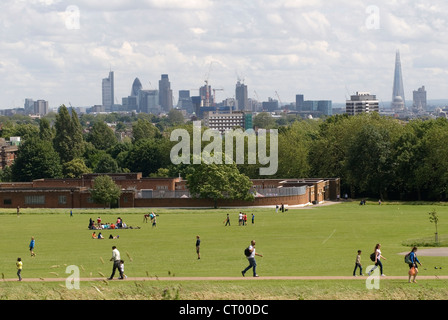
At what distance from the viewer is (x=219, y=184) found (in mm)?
110312

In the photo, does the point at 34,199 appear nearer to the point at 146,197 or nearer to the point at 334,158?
the point at 146,197

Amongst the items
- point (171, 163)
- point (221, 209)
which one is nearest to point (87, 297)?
point (221, 209)

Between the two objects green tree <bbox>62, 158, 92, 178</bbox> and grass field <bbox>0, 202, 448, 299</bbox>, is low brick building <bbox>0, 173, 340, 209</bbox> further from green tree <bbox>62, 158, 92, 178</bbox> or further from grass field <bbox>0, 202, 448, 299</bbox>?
green tree <bbox>62, 158, 92, 178</bbox>

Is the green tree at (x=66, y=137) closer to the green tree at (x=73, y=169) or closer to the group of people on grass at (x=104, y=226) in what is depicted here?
the green tree at (x=73, y=169)

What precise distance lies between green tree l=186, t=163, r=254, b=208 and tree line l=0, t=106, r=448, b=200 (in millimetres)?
217

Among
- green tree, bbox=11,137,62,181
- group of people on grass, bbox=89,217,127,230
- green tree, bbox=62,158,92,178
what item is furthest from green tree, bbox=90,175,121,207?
green tree, bbox=62,158,92,178

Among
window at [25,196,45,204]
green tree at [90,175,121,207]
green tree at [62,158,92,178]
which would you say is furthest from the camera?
green tree at [62,158,92,178]

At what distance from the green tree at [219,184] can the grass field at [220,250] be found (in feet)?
22.0

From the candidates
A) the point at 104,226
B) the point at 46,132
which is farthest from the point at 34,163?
the point at 104,226

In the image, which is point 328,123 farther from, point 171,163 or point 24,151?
point 24,151

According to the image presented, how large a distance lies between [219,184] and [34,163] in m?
53.0

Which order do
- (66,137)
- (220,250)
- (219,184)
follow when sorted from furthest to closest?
1. (66,137)
2. (219,184)
3. (220,250)

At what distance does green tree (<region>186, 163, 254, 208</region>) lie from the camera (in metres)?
110
